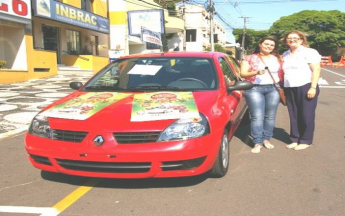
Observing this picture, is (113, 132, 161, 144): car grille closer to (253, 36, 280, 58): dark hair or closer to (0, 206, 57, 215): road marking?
(0, 206, 57, 215): road marking

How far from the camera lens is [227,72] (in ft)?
16.1

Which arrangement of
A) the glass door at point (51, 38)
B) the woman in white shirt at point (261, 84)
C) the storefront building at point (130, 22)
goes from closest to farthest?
the woman in white shirt at point (261, 84) < the glass door at point (51, 38) < the storefront building at point (130, 22)

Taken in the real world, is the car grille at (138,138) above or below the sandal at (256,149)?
above

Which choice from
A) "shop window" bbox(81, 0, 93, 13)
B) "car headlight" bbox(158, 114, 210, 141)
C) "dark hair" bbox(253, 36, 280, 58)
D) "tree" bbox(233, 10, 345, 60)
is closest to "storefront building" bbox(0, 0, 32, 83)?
"shop window" bbox(81, 0, 93, 13)

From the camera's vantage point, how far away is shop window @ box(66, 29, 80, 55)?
890 inches

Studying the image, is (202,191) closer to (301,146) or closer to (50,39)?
(301,146)

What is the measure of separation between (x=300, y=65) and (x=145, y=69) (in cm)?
213

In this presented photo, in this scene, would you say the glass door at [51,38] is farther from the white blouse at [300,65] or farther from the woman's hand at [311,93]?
the woman's hand at [311,93]

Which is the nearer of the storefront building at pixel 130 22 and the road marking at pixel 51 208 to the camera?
the road marking at pixel 51 208

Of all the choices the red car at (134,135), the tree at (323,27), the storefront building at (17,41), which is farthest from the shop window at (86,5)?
the tree at (323,27)

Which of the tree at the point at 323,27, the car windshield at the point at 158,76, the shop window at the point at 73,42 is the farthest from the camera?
the tree at the point at 323,27

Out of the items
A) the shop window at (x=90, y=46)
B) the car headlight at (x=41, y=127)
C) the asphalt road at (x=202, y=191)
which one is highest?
the shop window at (x=90, y=46)

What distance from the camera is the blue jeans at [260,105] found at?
4.77 metres

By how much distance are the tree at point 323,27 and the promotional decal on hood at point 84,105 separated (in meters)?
54.8
